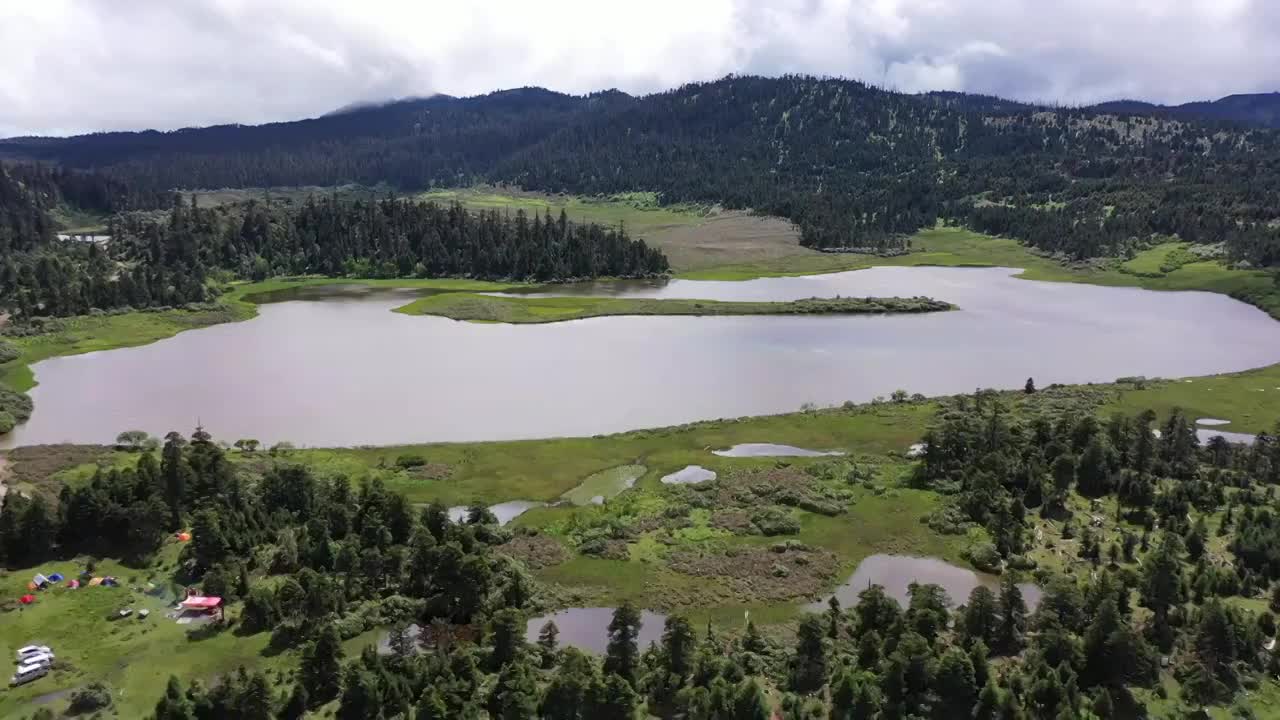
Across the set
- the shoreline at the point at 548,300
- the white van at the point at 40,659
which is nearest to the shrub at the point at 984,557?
the white van at the point at 40,659

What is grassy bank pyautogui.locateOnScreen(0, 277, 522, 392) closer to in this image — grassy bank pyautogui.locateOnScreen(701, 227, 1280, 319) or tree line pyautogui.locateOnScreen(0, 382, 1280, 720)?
tree line pyautogui.locateOnScreen(0, 382, 1280, 720)

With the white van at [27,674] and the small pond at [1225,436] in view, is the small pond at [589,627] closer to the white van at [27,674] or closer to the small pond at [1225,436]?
the white van at [27,674]

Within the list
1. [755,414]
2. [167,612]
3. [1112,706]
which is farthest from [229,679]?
[755,414]

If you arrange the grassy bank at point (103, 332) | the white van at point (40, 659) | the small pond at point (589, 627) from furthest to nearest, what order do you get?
the grassy bank at point (103, 332)
the small pond at point (589, 627)
the white van at point (40, 659)

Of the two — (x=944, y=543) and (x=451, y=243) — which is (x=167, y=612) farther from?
(x=451, y=243)

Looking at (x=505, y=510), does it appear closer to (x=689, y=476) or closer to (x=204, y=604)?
(x=689, y=476)

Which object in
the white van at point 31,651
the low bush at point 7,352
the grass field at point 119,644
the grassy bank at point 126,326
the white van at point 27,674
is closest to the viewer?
the grass field at point 119,644

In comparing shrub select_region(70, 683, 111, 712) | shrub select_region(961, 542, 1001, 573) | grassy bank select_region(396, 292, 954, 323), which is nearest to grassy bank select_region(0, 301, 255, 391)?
grassy bank select_region(396, 292, 954, 323)
